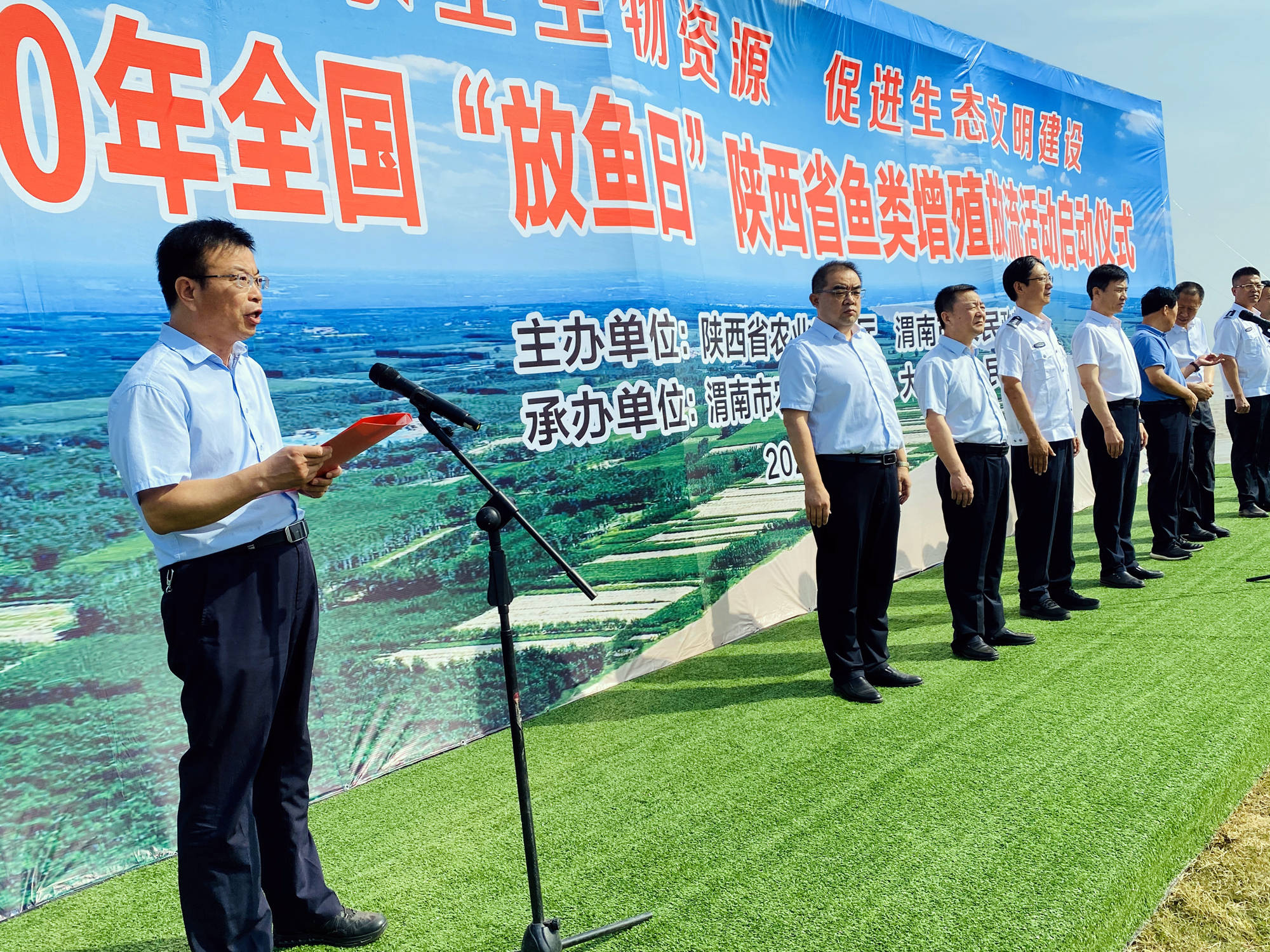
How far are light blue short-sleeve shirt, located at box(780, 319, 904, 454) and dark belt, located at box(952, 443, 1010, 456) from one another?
59 cm

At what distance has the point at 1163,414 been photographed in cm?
520

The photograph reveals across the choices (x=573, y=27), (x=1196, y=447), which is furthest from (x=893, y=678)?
(x=1196, y=447)

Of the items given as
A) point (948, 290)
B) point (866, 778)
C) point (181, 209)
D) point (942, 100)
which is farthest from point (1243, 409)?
point (181, 209)

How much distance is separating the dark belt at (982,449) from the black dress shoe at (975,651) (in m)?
0.73

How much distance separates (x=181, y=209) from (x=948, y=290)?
277 cm

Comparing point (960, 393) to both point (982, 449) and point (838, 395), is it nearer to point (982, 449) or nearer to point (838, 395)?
point (982, 449)

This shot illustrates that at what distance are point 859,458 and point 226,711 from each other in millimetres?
2278

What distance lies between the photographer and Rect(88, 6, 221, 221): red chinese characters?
2535 millimetres

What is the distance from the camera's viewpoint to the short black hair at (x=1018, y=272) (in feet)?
13.7

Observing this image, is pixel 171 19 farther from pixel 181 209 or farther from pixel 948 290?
pixel 948 290

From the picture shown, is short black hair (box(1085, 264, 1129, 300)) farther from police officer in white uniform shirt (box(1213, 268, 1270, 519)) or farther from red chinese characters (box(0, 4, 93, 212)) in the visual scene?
red chinese characters (box(0, 4, 93, 212))

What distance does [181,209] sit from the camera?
266cm

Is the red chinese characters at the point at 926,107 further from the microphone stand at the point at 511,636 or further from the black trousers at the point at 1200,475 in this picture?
the microphone stand at the point at 511,636

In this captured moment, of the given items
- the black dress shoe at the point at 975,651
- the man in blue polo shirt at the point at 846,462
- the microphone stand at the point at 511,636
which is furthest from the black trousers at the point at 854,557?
the microphone stand at the point at 511,636
